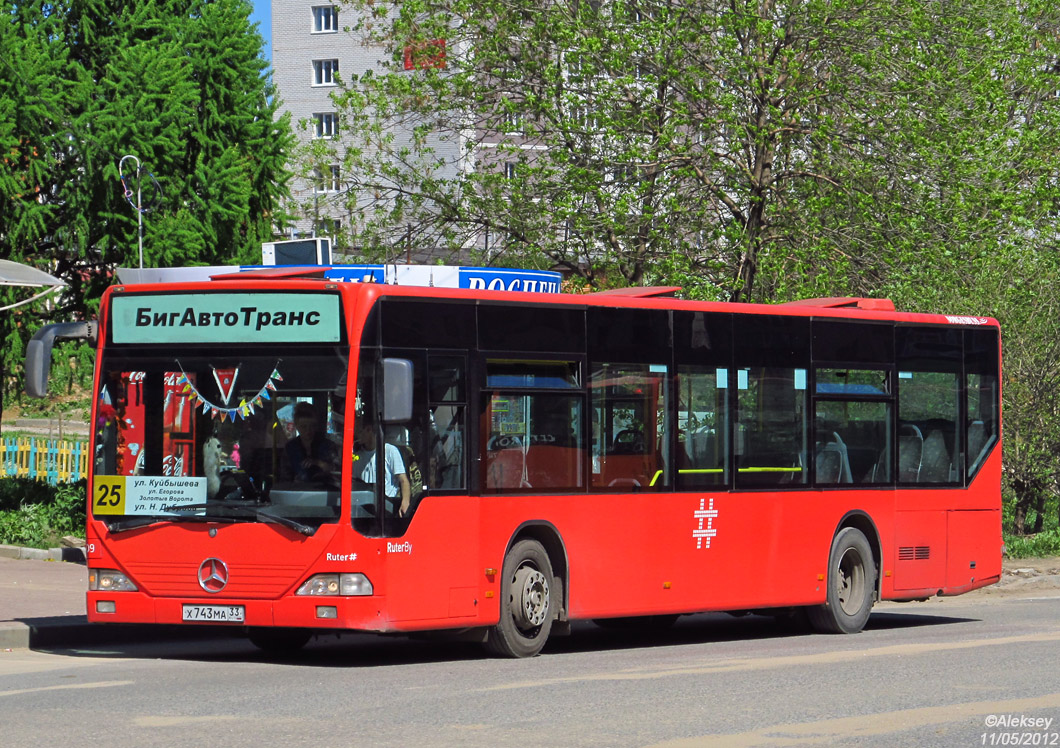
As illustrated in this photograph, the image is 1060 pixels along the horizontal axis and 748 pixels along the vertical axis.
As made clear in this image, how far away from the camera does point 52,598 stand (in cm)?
1723

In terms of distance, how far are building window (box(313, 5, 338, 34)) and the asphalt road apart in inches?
2890

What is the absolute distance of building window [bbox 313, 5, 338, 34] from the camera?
86.4 meters

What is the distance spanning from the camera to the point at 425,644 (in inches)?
618

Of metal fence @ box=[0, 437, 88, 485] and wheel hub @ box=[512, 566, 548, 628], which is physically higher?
metal fence @ box=[0, 437, 88, 485]

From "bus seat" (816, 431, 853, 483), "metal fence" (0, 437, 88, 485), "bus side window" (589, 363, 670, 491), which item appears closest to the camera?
"bus side window" (589, 363, 670, 491)

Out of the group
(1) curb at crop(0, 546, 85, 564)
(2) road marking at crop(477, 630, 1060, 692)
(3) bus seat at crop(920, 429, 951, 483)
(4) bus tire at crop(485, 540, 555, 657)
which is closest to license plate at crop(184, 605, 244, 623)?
(4) bus tire at crop(485, 540, 555, 657)

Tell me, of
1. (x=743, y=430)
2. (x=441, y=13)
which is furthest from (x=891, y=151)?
(x=743, y=430)

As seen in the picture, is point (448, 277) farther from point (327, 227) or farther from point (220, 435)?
point (327, 227)

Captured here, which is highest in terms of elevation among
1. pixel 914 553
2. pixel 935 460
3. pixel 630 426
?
pixel 630 426

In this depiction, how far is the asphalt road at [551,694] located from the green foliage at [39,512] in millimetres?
8796

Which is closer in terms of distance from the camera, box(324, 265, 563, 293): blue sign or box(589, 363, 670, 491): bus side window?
box(324, 265, 563, 293): blue sign

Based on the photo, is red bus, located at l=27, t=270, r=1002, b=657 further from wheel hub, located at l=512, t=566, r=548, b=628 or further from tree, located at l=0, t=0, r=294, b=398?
tree, located at l=0, t=0, r=294, b=398

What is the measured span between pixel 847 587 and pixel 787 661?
4151 millimetres

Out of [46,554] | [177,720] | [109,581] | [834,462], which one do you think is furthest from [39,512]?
[177,720]
